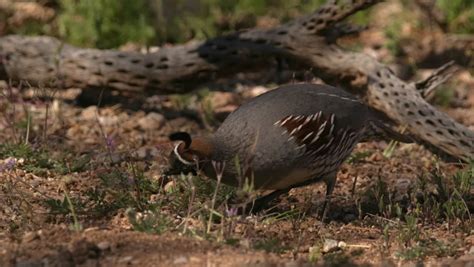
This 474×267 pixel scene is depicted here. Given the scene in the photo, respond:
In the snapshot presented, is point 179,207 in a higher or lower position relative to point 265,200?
higher

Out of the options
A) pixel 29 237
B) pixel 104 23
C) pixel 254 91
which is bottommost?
pixel 254 91

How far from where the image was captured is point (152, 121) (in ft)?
26.7

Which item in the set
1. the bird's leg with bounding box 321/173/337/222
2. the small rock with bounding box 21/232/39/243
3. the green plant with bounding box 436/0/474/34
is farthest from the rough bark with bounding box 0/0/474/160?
the small rock with bounding box 21/232/39/243

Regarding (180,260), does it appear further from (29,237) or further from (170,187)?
(170,187)

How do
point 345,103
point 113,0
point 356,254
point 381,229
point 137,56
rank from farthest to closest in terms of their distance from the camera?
1. point 113,0
2. point 137,56
3. point 345,103
4. point 381,229
5. point 356,254

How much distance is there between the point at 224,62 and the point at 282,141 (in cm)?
240

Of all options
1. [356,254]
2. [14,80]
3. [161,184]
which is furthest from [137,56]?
[356,254]

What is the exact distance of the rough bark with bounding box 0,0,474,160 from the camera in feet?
24.5

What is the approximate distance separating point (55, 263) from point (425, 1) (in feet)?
21.6

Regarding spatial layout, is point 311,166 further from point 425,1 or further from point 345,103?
point 425,1

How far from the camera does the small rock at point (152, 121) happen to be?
26.5 ft

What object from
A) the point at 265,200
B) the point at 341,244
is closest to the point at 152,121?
the point at 265,200

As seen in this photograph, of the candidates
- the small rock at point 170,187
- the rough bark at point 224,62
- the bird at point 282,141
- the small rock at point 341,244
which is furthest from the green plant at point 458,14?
the small rock at point 341,244

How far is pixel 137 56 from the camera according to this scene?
7.89 meters
